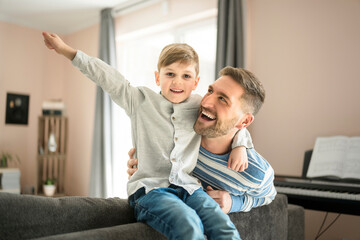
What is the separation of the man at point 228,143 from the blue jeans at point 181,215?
0.15 meters

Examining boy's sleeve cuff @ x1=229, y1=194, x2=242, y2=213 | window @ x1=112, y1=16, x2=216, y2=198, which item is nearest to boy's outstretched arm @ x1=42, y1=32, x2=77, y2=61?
boy's sleeve cuff @ x1=229, y1=194, x2=242, y2=213

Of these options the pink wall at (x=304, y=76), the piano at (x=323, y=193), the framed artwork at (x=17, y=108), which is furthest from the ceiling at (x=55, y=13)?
the piano at (x=323, y=193)

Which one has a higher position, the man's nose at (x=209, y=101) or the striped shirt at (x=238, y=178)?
the man's nose at (x=209, y=101)

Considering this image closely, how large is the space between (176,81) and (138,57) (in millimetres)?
4179

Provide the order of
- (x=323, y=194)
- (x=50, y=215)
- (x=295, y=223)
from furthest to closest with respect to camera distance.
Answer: (x=323, y=194)
(x=295, y=223)
(x=50, y=215)

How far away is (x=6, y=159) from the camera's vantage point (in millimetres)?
5766

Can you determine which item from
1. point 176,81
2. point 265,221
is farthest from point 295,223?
point 176,81

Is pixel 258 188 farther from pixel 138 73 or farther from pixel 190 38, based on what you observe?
pixel 138 73

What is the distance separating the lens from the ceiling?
548 centimetres

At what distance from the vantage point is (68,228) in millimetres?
1095

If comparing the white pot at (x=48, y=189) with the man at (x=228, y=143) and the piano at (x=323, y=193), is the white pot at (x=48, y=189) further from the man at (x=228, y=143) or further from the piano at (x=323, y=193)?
the man at (x=228, y=143)

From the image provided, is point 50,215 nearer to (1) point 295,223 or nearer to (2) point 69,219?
(2) point 69,219

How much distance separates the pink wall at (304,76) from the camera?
3291 mm

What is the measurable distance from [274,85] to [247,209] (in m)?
2.50
